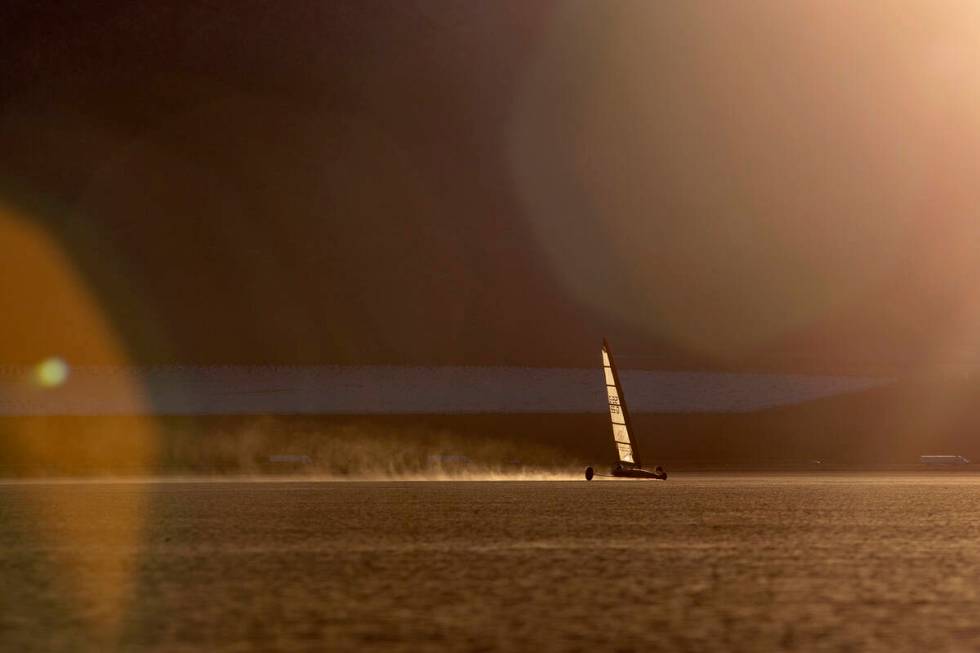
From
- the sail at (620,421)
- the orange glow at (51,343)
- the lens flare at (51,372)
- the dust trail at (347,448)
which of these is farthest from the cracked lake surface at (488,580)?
the lens flare at (51,372)

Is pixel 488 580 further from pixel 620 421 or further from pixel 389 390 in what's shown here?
pixel 389 390

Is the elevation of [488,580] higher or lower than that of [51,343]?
lower

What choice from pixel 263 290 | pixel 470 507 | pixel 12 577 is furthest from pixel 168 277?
pixel 12 577

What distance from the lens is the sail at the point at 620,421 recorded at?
69.2m

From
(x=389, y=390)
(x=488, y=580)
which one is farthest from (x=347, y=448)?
(x=488, y=580)

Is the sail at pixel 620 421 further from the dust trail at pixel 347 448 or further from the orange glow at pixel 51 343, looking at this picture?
the orange glow at pixel 51 343

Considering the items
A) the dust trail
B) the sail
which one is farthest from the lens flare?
the sail

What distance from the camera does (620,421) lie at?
7019 centimetres

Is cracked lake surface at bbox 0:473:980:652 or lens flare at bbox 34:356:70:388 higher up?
lens flare at bbox 34:356:70:388

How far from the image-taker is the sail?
69188mm

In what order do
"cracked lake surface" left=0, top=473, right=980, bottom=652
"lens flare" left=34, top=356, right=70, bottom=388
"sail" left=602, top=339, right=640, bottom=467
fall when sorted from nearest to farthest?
"cracked lake surface" left=0, top=473, right=980, bottom=652
"sail" left=602, top=339, right=640, bottom=467
"lens flare" left=34, top=356, right=70, bottom=388

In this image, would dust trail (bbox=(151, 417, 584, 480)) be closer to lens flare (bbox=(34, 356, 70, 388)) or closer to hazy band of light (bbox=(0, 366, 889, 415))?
hazy band of light (bbox=(0, 366, 889, 415))

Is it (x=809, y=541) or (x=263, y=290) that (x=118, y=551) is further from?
(x=263, y=290)

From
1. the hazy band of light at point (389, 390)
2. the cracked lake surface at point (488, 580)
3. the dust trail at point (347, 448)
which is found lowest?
the cracked lake surface at point (488, 580)
